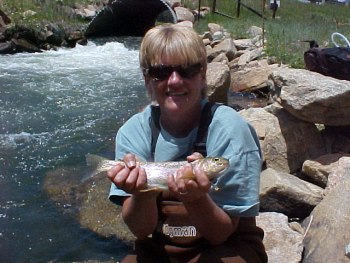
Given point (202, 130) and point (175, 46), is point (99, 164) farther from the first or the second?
point (175, 46)

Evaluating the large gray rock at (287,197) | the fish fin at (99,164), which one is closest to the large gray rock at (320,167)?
the large gray rock at (287,197)

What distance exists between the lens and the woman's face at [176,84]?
9.82 feet

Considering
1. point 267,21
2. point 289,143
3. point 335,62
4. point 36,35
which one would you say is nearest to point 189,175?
point 289,143

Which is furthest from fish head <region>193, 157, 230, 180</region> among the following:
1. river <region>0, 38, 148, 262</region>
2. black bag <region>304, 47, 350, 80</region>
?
black bag <region>304, 47, 350, 80</region>

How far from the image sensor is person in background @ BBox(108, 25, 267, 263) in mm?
2953

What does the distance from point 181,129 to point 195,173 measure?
0.55m

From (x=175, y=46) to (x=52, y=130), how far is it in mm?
6824

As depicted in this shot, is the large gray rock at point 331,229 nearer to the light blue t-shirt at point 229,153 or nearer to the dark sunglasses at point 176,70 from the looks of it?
the light blue t-shirt at point 229,153

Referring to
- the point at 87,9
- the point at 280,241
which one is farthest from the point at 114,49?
the point at 280,241

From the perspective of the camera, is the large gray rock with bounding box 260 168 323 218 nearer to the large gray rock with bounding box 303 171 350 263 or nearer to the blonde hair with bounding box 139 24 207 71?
the large gray rock with bounding box 303 171 350 263

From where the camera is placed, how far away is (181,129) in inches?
124

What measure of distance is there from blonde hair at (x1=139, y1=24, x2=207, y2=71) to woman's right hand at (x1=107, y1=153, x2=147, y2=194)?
57 cm

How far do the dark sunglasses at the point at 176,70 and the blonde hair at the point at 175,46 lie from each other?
2cm

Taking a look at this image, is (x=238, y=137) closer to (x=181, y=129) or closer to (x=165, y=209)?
(x=181, y=129)
